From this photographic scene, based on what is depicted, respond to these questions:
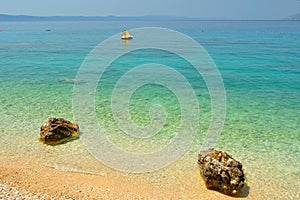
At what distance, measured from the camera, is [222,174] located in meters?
9.33

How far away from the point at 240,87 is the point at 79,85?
12.8 metres

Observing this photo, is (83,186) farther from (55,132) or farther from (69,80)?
(69,80)

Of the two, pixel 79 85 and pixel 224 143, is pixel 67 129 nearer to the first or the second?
pixel 224 143

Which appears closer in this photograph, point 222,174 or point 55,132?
point 222,174

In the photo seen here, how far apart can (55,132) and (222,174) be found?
7.18 m

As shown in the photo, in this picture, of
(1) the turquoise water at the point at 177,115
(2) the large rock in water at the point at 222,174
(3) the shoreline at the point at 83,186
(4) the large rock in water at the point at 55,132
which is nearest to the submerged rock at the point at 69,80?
(1) the turquoise water at the point at 177,115

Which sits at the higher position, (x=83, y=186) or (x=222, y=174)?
(x=222, y=174)

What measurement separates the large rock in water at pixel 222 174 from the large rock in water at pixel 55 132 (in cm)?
626

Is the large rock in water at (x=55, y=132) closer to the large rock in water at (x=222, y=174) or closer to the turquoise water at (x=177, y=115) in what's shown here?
the turquoise water at (x=177, y=115)

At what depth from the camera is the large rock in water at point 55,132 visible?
12.6 meters

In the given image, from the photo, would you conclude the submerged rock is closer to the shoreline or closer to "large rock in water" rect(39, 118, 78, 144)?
"large rock in water" rect(39, 118, 78, 144)

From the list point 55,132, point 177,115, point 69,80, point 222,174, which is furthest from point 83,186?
point 69,80

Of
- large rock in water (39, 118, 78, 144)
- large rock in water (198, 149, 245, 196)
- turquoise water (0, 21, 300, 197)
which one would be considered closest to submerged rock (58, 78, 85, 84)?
turquoise water (0, 21, 300, 197)

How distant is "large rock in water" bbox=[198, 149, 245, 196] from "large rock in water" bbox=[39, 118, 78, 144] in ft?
20.5
